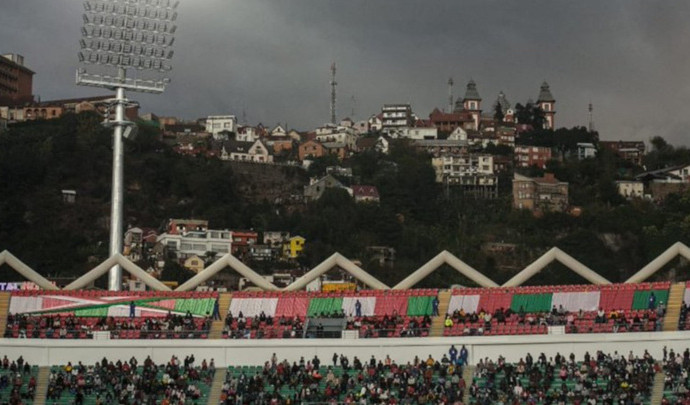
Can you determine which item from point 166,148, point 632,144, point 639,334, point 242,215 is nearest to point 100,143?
point 166,148

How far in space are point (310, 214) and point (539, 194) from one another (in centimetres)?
2586

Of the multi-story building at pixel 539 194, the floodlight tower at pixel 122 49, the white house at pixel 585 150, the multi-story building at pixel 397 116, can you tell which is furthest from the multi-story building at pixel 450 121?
the floodlight tower at pixel 122 49

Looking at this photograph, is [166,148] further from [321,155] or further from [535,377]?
[535,377]

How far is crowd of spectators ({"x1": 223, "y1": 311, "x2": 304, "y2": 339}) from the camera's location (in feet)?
129

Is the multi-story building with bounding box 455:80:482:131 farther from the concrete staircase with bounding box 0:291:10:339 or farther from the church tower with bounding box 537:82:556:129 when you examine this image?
the concrete staircase with bounding box 0:291:10:339

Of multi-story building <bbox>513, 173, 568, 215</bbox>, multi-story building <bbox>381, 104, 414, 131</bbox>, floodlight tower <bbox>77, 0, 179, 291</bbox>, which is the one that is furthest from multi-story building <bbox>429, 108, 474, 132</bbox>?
floodlight tower <bbox>77, 0, 179, 291</bbox>

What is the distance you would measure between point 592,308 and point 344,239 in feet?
229

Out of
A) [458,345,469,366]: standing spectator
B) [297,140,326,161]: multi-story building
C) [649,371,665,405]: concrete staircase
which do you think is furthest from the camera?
[297,140,326,161]: multi-story building

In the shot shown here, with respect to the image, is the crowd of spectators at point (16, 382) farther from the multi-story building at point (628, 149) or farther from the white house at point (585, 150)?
the multi-story building at point (628, 149)

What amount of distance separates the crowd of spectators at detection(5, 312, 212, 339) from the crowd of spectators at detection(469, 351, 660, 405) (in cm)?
1003

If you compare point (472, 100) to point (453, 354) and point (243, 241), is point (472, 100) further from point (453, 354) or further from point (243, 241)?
point (453, 354)

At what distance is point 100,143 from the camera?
123m

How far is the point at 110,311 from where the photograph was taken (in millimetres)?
41812

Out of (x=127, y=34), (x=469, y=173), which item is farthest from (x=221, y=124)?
(x=127, y=34)
